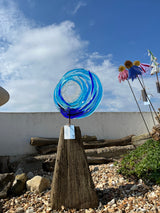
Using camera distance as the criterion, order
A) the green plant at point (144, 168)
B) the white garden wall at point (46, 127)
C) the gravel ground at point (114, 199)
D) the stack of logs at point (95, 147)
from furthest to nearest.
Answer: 1. the white garden wall at point (46, 127)
2. the stack of logs at point (95, 147)
3. the green plant at point (144, 168)
4. the gravel ground at point (114, 199)

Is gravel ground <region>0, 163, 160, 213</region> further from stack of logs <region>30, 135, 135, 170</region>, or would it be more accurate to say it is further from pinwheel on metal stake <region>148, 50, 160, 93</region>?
pinwheel on metal stake <region>148, 50, 160, 93</region>

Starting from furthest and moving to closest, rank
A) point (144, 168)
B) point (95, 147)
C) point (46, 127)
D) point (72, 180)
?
point (46, 127) → point (95, 147) → point (144, 168) → point (72, 180)

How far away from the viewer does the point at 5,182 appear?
3750 millimetres

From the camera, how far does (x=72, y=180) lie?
9.07 feet

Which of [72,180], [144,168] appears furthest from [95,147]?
[72,180]

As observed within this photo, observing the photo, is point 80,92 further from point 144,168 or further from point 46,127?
point 46,127

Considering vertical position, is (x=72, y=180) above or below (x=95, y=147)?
below

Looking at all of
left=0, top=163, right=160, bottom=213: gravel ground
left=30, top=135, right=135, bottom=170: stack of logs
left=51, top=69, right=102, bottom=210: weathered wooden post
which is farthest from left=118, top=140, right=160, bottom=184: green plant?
left=30, top=135, right=135, bottom=170: stack of logs

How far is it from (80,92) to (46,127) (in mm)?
4307

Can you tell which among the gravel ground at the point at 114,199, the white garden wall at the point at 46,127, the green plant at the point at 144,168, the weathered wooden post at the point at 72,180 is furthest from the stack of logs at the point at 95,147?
the weathered wooden post at the point at 72,180

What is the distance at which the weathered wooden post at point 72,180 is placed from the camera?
2705 mm

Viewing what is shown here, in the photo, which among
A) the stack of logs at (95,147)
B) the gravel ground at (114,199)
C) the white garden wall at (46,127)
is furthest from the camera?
the white garden wall at (46,127)

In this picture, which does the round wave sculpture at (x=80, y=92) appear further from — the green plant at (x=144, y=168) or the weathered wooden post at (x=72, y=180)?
the green plant at (x=144, y=168)

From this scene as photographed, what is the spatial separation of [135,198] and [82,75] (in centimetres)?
211
